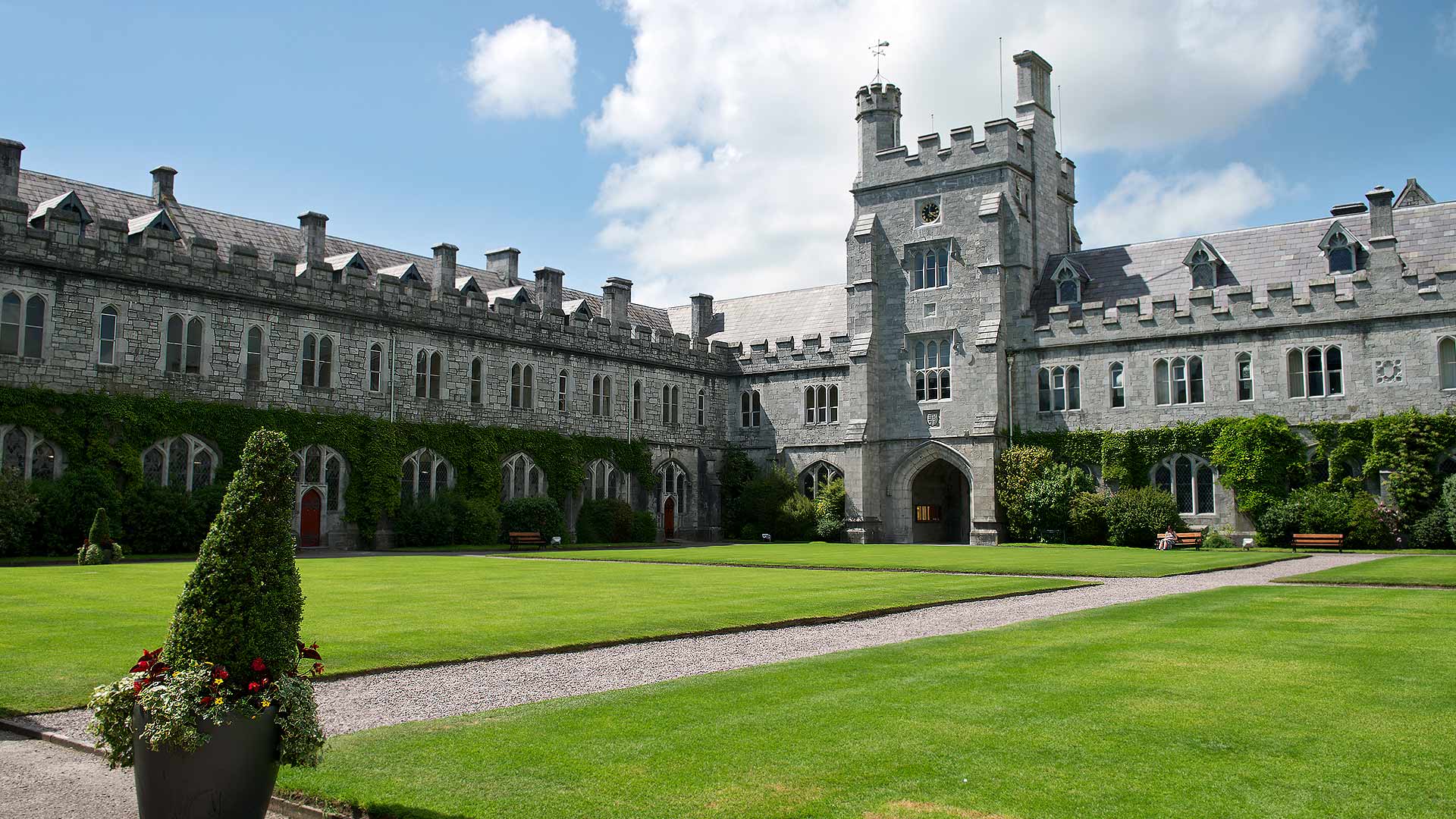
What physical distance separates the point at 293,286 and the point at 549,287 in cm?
1214

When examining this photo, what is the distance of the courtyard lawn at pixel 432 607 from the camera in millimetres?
10258

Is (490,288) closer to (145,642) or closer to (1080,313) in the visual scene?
(1080,313)

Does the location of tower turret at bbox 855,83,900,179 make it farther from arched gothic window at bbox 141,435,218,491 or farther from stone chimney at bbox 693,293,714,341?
arched gothic window at bbox 141,435,218,491

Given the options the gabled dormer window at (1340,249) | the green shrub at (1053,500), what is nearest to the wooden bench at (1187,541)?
the green shrub at (1053,500)

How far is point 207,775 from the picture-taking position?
5.43 m

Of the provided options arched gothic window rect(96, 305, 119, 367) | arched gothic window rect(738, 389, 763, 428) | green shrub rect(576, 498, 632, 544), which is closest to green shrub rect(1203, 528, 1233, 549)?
arched gothic window rect(738, 389, 763, 428)

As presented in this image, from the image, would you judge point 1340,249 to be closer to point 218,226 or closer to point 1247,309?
point 1247,309

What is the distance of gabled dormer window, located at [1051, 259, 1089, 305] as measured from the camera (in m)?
40.7

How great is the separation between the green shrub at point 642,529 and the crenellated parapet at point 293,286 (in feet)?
20.7

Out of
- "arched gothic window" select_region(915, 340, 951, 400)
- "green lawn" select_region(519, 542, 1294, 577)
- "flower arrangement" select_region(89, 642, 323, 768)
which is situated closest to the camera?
"flower arrangement" select_region(89, 642, 323, 768)

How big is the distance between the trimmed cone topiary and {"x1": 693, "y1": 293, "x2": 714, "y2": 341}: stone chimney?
146ft

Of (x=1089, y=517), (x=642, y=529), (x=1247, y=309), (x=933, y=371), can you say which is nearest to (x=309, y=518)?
(x=642, y=529)

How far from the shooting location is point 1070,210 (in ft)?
151

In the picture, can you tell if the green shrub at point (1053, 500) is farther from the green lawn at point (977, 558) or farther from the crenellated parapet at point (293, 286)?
the crenellated parapet at point (293, 286)
